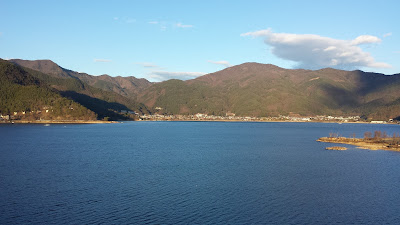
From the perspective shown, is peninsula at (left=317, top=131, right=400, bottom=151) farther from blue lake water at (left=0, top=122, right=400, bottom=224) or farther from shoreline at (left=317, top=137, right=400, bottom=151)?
blue lake water at (left=0, top=122, right=400, bottom=224)

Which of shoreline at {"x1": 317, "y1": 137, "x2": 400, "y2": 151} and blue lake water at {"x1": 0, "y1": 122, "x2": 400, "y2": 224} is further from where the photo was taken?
shoreline at {"x1": 317, "y1": 137, "x2": 400, "y2": 151}

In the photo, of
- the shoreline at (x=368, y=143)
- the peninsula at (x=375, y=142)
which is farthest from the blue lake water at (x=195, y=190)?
the peninsula at (x=375, y=142)

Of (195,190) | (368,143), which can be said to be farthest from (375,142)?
(195,190)

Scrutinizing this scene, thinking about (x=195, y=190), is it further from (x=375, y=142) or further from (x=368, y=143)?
(x=375, y=142)

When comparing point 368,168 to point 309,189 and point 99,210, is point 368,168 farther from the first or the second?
point 99,210

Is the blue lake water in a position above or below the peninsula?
below

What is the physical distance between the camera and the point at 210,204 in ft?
112

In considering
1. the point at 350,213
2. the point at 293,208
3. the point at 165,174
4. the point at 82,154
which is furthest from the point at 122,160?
the point at 350,213

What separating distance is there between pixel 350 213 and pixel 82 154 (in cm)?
5490

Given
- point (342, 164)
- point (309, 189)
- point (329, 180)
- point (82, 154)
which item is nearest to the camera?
point (309, 189)

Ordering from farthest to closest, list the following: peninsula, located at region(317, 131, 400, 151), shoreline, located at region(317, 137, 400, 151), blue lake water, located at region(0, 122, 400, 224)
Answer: peninsula, located at region(317, 131, 400, 151) < shoreline, located at region(317, 137, 400, 151) < blue lake water, located at region(0, 122, 400, 224)

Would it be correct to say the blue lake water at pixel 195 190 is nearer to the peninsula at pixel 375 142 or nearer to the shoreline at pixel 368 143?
the shoreline at pixel 368 143

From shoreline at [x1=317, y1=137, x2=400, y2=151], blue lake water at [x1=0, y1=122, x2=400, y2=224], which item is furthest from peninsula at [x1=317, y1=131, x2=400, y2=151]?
blue lake water at [x1=0, y1=122, x2=400, y2=224]

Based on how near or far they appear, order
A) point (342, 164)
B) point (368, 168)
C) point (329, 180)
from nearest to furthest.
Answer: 1. point (329, 180)
2. point (368, 168)
3. point (342, 164)
